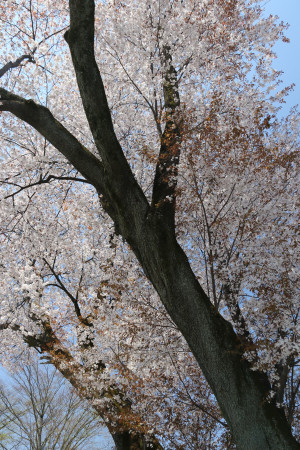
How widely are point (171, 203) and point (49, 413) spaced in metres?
9.17

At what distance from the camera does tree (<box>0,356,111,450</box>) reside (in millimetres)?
10523

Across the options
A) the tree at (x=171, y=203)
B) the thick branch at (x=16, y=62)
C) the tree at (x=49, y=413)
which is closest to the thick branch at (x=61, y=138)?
the tree at (x=171, y=203)

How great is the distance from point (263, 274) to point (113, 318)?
3.36m

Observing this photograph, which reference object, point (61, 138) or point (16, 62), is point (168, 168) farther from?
point (16, 62)

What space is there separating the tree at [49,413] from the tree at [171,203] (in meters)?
1.94

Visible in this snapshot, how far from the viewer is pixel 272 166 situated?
5.52 metres

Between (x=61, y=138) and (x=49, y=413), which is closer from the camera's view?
(x=61, y=138)

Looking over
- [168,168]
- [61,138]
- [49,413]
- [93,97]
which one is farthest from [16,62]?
[49,413]

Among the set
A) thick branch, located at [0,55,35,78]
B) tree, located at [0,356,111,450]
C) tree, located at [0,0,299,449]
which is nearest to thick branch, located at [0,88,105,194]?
tree, located at [0,0,299,449]

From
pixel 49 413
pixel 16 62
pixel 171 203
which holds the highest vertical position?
pixel 16 62

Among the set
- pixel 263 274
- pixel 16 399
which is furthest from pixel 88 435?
pixel 263 274

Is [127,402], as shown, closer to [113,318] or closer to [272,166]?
[113,318]

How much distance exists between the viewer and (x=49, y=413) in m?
10.7

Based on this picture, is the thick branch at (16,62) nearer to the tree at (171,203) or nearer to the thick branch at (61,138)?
the tree at (171,203)
